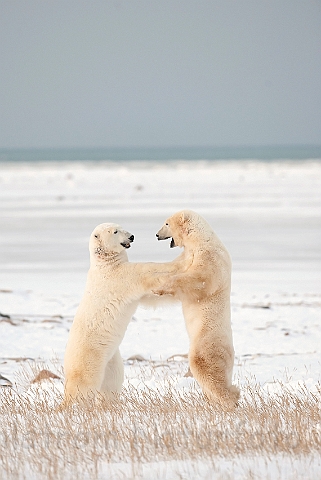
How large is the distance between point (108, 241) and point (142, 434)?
5.08 ft

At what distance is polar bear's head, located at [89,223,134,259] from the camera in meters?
5.62

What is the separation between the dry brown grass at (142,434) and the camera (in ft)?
13.9

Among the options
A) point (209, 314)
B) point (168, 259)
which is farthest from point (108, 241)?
point (168, 259)

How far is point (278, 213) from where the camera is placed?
72.5ft

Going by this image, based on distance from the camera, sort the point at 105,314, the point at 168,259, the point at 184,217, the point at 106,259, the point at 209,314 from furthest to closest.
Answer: the point at 168,259 < the point at 184,217 < the point at 106,259 < the point at 105,314 < the point at 209,314

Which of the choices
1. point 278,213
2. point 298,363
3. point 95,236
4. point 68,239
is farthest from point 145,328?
point 278,213

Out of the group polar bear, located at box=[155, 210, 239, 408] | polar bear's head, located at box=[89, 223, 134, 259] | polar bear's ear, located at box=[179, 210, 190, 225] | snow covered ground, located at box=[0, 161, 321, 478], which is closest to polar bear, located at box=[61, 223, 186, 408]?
polar bear's head, located at box=[89, 223, 134, 259]

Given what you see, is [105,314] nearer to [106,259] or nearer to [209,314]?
[106,259]

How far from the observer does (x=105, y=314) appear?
5.46 meters

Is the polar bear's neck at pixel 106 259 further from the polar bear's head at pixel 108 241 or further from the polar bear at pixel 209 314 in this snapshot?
the polar bear at pixel 209 314

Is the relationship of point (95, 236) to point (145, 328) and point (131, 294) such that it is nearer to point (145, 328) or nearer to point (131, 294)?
point (131, 294)

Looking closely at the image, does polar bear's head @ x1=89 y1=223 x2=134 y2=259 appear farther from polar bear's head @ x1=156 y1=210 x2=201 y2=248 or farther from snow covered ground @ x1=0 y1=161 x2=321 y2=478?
snow covered ground @ x1=0 y1=161 x2=321 y2=478

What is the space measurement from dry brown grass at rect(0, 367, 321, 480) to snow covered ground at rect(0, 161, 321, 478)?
1234 millimetres

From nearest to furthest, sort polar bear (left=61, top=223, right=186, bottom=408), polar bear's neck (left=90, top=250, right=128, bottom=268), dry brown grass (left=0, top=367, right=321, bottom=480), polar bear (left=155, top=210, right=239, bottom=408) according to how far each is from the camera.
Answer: dry brown grass (left=0, top=367, right=321, bottom=480), polar bear (left=155, top=210, right=239, bottom=408), polar bear (left=61, top=223, right=186, bottom=408), polar bear's neck (left=90, top=250, right=128, bottom=268)
